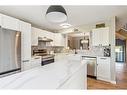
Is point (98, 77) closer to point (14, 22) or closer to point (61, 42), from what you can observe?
point (61, 42)

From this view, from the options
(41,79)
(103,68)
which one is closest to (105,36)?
(103,68)

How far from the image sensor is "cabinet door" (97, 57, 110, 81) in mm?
4488

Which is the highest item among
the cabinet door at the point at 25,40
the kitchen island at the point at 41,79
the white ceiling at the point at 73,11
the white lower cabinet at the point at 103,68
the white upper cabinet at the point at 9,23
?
the white ceiling at the point at 73,11

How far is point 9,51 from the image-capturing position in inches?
123

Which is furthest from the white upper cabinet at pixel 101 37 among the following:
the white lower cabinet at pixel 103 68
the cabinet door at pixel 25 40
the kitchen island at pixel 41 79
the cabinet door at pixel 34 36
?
the kitchen island at pixel 41 79

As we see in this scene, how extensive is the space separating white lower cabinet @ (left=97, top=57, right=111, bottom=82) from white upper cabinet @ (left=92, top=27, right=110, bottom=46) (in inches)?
23.9

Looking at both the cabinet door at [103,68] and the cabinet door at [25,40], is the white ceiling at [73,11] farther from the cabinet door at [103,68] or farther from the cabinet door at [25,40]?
the cabinet door at [103,68]

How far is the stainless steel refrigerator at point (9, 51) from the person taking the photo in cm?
292

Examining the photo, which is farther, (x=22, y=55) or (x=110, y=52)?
(x=110, y=52)

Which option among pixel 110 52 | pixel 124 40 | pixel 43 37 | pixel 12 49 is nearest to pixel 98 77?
pixel 110 52

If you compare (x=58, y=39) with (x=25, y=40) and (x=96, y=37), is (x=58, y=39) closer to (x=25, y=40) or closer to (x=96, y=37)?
(x=96, y=37)
